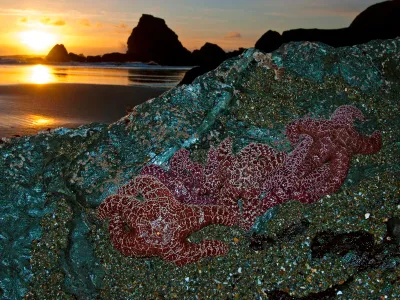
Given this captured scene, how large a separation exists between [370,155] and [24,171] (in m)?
3.01

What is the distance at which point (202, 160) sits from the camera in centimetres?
348

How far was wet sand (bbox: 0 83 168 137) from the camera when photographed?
9.15 metres

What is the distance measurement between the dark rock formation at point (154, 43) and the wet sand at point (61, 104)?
31014 millimetres

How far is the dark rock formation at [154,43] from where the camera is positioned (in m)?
46.7

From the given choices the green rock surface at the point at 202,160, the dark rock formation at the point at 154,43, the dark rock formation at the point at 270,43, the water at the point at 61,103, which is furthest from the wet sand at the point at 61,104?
the dark rock formation at the point at 154,43

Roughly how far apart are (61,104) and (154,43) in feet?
131

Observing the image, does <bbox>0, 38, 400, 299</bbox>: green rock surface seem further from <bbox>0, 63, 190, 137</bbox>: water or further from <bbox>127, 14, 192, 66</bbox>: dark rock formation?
<bbox>127, 14, 192, 66</bbox>: dark rock formation

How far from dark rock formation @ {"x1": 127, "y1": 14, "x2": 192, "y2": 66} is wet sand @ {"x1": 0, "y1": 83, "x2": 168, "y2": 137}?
31.0m

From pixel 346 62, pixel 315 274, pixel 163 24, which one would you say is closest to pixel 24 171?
pixel 315 274

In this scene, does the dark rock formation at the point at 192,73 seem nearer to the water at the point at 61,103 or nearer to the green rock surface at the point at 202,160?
the water at the point at 61,103

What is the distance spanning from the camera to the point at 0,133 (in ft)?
26.1

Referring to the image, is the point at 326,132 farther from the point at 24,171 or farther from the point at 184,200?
the point at 24,171

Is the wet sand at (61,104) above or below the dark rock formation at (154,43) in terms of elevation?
below

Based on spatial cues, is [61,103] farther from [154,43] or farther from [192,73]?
[154,43]
